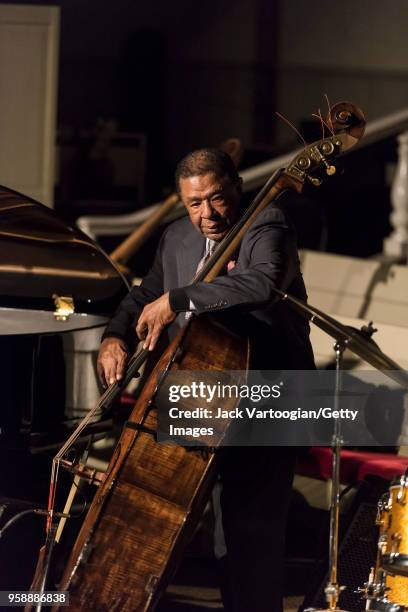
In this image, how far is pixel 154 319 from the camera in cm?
294

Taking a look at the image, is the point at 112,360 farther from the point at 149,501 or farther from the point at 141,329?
the point at 149,501

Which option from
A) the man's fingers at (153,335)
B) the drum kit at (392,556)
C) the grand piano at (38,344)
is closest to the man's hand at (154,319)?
the man's fingers at (153,335)

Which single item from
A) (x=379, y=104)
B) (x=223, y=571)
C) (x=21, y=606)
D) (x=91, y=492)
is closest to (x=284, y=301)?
(x=223, y=571)

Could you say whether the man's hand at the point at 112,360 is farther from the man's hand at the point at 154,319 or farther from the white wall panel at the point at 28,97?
the white wall panel at the point at 28,97

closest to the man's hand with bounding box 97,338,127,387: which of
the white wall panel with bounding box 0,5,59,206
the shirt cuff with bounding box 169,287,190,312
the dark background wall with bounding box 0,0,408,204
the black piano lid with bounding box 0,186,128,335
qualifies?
the shirt cuff with bounding box 169,287,190,312

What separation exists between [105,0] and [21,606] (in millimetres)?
8839

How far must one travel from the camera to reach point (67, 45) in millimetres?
11125

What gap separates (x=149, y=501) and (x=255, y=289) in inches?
22.4

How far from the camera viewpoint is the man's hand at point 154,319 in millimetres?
2914

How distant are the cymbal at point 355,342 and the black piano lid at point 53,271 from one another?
1.18 meters

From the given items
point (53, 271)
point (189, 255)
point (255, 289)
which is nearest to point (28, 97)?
point (53, 271)

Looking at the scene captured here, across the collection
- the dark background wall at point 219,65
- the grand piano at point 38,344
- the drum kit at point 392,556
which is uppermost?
the dark background wall at point 219,65

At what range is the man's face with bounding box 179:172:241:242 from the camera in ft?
9.77

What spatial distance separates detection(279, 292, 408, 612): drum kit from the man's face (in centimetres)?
32
